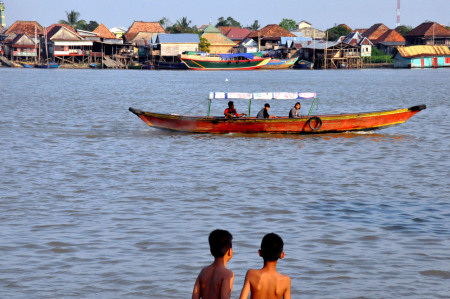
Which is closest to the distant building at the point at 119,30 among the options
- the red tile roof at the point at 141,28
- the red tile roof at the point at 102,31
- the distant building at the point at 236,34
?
the red tile roof at the point at 141,28

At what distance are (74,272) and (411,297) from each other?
398 centimetres

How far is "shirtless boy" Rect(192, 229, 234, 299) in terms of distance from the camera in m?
4.75

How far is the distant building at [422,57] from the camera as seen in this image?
99.2m

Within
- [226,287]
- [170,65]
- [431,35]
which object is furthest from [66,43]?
[226,287]

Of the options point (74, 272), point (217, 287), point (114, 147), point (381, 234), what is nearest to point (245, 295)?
point (217, 287)

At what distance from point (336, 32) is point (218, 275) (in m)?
127

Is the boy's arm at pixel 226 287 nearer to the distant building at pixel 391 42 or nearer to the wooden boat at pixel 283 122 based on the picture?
the wooden boat at pixel 283 122

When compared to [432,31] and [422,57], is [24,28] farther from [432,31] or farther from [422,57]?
[432,31]

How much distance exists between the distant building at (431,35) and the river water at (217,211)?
89.2 metres

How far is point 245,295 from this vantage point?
4758 millimetres

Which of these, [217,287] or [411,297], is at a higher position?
[217,287]

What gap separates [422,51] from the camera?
100 m

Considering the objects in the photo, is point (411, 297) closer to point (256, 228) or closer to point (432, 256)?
point (432, 256)

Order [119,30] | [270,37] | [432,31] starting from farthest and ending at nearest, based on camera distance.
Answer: [119,30]
[270,37]
[432,31]
